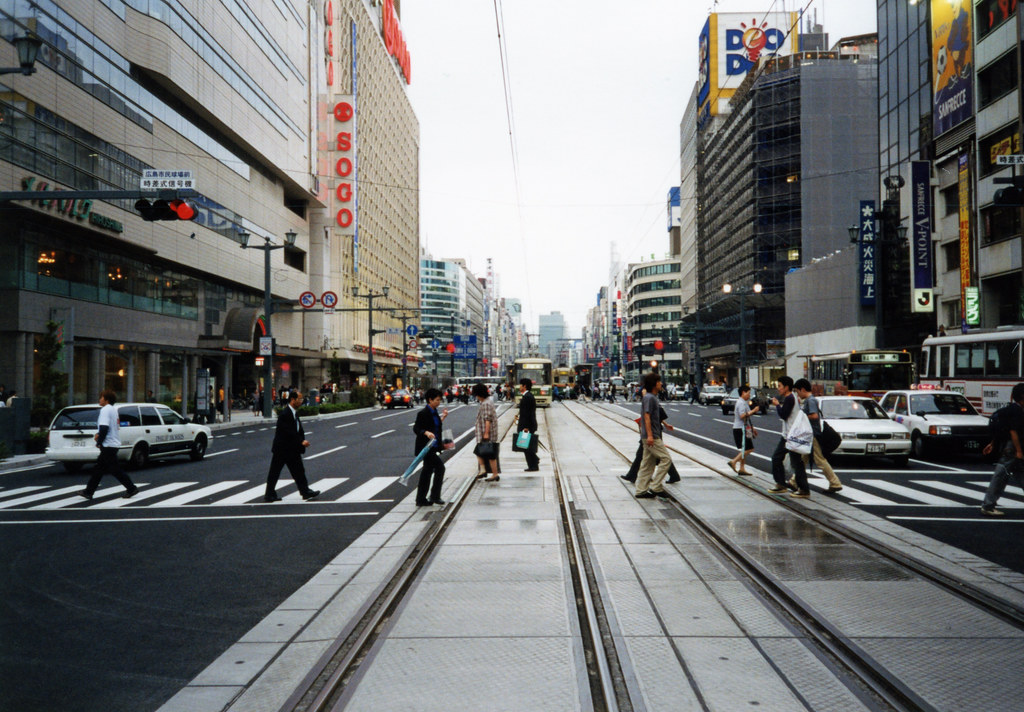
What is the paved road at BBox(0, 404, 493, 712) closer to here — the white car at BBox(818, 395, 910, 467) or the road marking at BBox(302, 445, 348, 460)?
the road marking at BBox(302, 445, 348, 460)

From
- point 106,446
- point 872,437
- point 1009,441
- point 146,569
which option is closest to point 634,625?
point 146,569

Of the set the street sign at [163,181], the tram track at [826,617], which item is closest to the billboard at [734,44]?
the street sign at [163,181]

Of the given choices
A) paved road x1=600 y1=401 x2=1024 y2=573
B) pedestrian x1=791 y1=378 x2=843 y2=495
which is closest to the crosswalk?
pedestrian x1=791 y1=378 x2=843 y2=495

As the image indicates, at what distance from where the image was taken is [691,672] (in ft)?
15.9

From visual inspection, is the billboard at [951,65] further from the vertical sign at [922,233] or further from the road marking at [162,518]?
the road marking at [162,518]

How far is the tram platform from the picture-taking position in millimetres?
4574

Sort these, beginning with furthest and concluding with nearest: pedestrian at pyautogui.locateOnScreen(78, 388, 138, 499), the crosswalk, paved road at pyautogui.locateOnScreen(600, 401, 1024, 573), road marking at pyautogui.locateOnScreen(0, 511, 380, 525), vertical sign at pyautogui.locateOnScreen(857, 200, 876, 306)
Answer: vertical sign at pyautogui.locateOnScreen(857, 200, 876, 306) < pedestrian at pyautogui.locateOnScreen(78, 388, 138, 499) < the crosswalk < road marking at pyautogui.locateOnScreen(0, 511, 380, 525) < paved road at pyautogui.locateOnScreen(600, 401, 1024, 573)

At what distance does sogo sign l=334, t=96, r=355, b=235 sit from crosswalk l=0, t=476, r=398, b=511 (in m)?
55.4

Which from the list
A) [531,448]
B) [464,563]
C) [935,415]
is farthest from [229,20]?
[464,563]

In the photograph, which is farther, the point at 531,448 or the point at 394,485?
the point at 531,448

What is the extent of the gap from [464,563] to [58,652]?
11.9ft

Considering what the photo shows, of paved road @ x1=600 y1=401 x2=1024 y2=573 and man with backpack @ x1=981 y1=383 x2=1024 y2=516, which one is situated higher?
man with backpack @ x1=981 y1=383 x2=1024 y2=516

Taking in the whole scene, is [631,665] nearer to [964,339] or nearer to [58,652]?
[58,652]

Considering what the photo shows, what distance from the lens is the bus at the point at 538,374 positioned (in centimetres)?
5122
